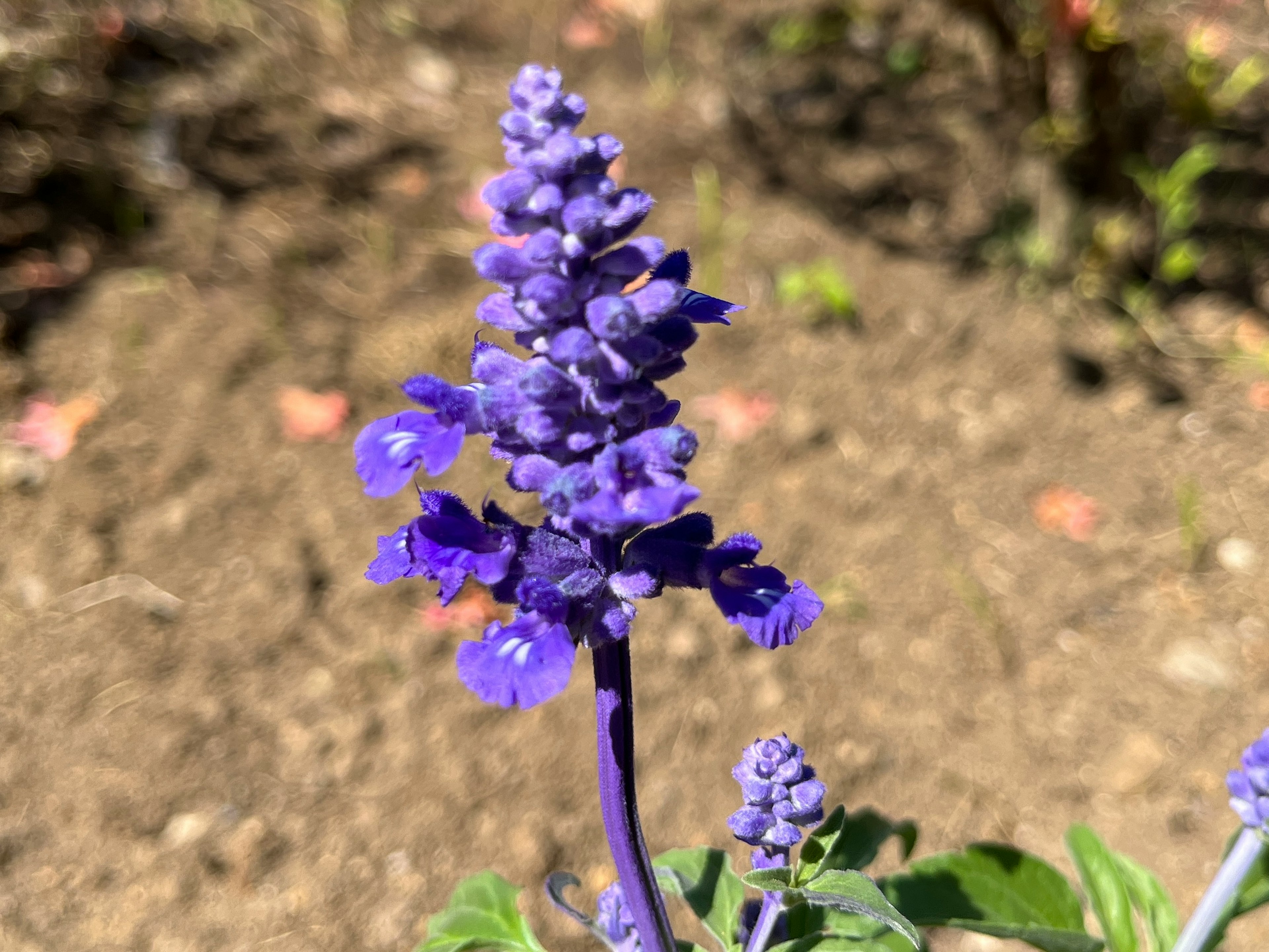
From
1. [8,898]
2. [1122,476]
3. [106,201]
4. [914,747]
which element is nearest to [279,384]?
[106,201]

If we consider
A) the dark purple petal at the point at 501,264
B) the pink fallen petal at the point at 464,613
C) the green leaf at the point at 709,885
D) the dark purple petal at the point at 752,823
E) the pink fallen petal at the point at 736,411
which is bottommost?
the pink fallen petal at the point at 464,613

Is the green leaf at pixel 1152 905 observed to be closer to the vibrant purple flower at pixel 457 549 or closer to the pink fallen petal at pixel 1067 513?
the pink fallen petal at pixel 1067 513

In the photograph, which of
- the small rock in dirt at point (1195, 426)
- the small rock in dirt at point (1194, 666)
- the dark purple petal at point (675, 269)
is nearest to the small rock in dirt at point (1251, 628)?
the small rock in dirt at point (1194, 666)

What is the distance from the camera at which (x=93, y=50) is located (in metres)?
5.59

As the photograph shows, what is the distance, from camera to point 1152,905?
2756mm

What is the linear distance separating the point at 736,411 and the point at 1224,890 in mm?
2909

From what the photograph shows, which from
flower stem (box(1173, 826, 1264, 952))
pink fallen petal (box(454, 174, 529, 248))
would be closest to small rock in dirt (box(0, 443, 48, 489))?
pink fallen petal (box(454, 174, 529, 248))

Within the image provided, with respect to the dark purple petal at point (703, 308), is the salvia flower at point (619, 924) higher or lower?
lower

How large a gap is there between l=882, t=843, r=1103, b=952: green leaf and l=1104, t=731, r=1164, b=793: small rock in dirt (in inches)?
49.2

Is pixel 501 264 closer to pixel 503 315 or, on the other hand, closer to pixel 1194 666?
pixel 503 315

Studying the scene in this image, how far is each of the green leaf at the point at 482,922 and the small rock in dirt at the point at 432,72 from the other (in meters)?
5.17

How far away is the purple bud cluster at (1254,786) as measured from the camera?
7.23 ft

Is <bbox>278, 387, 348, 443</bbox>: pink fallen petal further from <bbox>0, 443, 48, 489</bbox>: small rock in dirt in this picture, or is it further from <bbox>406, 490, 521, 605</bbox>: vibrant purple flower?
<bbox>406, 490, 521, 605</bbox>: vibrant purple flower

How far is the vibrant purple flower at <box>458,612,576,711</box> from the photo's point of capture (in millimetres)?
1439
